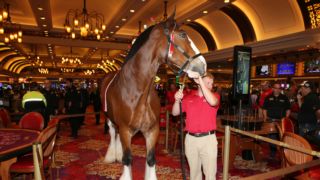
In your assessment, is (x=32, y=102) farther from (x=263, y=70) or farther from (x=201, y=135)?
(x=263, y=70)

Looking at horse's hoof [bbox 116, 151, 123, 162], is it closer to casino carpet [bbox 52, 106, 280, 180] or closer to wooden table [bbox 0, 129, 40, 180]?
casino carpet [bbox 52, 106, 280, 180]

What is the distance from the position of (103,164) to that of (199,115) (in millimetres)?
2722

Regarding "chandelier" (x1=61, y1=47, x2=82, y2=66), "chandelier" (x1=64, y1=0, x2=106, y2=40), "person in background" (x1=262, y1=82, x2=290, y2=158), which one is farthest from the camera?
"chandelier" (x1=61, y1=47, x2=82, y2=66)

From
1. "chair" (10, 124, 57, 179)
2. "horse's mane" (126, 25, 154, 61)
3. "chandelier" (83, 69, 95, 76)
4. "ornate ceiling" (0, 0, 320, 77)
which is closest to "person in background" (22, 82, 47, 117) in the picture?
"chair" (10, 124, 57, 179)

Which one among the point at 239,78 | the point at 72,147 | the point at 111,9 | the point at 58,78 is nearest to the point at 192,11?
the point at 111,9

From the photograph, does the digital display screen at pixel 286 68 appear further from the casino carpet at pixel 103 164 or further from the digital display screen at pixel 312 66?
the casino carpet at pixel 103 164

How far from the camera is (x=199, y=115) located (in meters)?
2.76

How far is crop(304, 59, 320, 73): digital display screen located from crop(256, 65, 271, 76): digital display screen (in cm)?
230

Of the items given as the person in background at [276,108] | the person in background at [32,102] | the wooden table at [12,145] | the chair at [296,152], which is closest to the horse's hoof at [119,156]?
the wooden table at [12,145]

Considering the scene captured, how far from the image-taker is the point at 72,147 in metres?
6.19

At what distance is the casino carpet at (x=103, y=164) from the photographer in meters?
4.22

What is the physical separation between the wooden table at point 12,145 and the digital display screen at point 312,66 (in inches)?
457

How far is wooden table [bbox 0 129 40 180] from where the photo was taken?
7.83 feet

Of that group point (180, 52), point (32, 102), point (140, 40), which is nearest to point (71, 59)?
point (32, 102)
